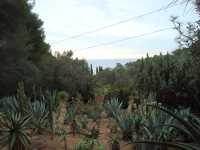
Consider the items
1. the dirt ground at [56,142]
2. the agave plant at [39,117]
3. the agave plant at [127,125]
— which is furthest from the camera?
the agave plant at [39,117]

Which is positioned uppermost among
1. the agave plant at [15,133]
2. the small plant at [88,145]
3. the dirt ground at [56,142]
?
the agave plant at [15,133]

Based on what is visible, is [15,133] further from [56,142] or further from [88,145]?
[88,145]

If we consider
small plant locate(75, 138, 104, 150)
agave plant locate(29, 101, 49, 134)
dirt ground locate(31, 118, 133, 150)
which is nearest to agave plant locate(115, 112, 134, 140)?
dirt ground locate(31, 118, 133, 150)

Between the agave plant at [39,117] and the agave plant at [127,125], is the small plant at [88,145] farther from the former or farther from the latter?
the agave plant at [39,117]

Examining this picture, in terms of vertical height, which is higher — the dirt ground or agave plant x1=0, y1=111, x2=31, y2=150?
agave plant x1=0, y1=111, x2=31, y2=150

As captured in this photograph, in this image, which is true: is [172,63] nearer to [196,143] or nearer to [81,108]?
[81,108]

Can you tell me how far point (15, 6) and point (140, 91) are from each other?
10.4 metres

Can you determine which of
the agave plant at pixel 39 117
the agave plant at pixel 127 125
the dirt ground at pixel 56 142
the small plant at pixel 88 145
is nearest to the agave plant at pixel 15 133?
the dirt ground at pixel 56 142

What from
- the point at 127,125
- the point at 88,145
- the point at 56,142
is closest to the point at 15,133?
the point at 56,142

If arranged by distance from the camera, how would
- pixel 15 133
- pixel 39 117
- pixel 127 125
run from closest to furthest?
pixel 15 133 < pixel 127 125 < pixel 39 117

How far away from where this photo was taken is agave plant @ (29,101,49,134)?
12.7 metres

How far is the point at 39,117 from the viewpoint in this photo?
→ 1294 centimetres

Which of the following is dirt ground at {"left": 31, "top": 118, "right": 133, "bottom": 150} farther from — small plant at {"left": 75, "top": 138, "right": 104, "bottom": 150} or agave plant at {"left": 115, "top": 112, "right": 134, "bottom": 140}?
small plant at {"left": 75, "top": 138, "right": 104, "bottom": 150}

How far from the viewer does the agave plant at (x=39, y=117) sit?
12734 millimetres
